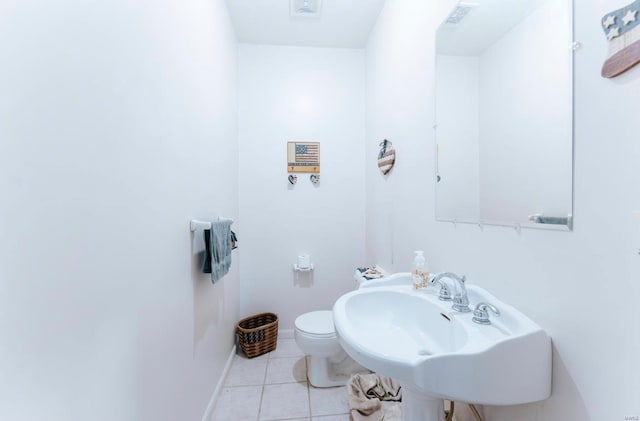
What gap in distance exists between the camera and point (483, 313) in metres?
0.85

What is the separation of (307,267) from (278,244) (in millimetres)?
336

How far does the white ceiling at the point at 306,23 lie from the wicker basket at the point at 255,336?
2385 millimetres

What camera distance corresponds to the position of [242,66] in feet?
7.50

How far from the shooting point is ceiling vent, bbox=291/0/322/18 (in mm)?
1809

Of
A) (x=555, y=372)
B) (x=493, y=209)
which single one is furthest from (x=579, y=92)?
(x=555, y=372)

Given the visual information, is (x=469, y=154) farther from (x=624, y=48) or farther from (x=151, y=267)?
(x=151, y=267)

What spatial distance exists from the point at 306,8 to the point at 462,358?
2.23 metres

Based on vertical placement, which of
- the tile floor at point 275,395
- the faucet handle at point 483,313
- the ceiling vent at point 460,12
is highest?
the ceiling vent at point 460,12

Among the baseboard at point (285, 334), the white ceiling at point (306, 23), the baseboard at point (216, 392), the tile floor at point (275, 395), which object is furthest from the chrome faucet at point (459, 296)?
the white ceiling at point (306, 23)

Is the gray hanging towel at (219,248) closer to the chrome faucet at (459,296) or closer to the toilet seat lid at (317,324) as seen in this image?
the toilet seat lid at (317,324)

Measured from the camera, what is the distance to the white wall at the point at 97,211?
0.46 m

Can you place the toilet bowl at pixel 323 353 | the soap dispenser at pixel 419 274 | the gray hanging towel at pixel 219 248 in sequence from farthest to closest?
the toilet bowl at pixel 323 353 < the gray hanging towel at pixel 219 248 < the soap dispenser at pixel 419 274

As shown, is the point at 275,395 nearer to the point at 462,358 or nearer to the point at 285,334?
the point at 285,334

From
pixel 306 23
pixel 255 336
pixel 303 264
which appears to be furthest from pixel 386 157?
pixel 255 336
